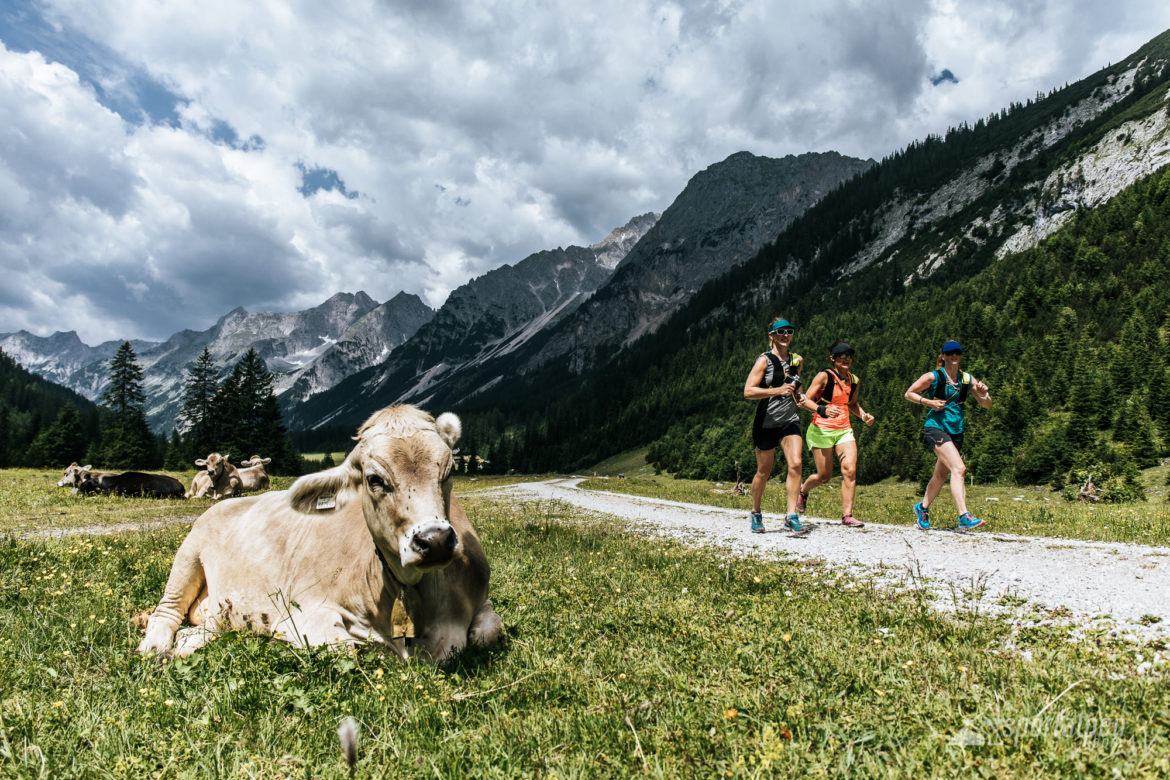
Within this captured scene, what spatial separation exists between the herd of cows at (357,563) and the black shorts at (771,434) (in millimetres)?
7487

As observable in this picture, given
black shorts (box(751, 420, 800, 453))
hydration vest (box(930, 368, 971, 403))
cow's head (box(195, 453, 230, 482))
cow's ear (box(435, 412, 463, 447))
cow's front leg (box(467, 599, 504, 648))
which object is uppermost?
hydration vest (box(930, 368, 971, 403))

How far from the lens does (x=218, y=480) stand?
1069 inches

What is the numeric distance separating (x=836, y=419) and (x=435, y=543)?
31.9 feet

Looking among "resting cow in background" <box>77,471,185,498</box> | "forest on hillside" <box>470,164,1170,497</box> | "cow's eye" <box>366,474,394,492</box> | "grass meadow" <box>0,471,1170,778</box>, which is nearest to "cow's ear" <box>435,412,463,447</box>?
"cow's eye" <box>366,474,394,492</box>

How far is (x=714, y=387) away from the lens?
4924 inches

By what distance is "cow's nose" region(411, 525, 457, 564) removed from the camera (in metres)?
3.33

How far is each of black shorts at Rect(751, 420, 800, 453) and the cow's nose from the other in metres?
8.62

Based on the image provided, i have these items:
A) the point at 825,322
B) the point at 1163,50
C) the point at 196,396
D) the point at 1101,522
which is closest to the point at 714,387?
the point at 825,322

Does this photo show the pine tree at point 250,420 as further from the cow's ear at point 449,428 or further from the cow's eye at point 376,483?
the cow's eye at point 376,483

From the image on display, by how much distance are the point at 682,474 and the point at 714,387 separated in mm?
33150

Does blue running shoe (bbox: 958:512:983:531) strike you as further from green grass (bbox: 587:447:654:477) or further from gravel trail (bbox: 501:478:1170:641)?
green grass (bbox: 587:447:654:477)

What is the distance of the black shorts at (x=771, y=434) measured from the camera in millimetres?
10875

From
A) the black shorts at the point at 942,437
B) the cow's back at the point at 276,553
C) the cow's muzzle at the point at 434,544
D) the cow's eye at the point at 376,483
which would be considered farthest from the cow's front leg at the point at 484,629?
the black shorts at the point at 942,437

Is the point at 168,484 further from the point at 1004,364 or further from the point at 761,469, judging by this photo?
the point at 1004,364
